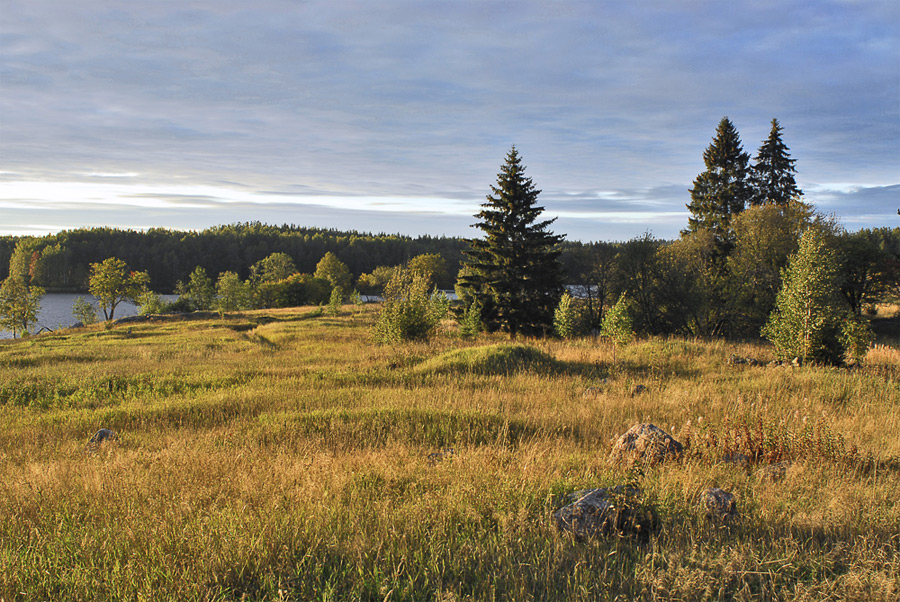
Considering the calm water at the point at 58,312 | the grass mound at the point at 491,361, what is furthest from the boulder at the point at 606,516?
the calm water at the point at 58,312

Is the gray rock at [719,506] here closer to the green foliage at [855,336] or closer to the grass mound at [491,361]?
the grass mound at [491,361]

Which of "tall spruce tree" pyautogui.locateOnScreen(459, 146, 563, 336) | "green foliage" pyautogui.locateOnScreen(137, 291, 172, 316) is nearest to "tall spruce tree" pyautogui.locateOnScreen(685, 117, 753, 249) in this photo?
"tall spruce tree" pyautogui.locateOnScreen(459, 146, 563, 336)

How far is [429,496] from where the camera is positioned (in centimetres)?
414

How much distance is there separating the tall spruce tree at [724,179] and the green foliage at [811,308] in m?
27.1

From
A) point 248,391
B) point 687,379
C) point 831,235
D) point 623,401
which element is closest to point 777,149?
point 831,235

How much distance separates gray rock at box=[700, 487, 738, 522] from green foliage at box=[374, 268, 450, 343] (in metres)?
16.8

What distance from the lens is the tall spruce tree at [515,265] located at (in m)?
32.8

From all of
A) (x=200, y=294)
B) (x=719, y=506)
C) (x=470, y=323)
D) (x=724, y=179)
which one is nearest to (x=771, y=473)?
(x=719, y=506)

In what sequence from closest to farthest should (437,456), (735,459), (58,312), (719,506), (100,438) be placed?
(719,506) < (735,459) < (437,456) < (100,438) < (58,312)

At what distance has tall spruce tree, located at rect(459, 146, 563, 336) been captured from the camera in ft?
107

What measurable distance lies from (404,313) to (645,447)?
50.5 ft

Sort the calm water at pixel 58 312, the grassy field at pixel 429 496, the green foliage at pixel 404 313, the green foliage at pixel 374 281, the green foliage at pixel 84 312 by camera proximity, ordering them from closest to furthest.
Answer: the grassy field at pixel 429 496 → the green foliage at pixel 404 313 → the green foliage at pixel 84 312 → the calm water at pixel 58 312 → the green foliage at pixel 374 281

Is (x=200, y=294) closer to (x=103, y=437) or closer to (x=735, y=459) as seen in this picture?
(x=103, y=437)

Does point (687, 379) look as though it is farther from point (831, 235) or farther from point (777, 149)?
point (777, 149)
